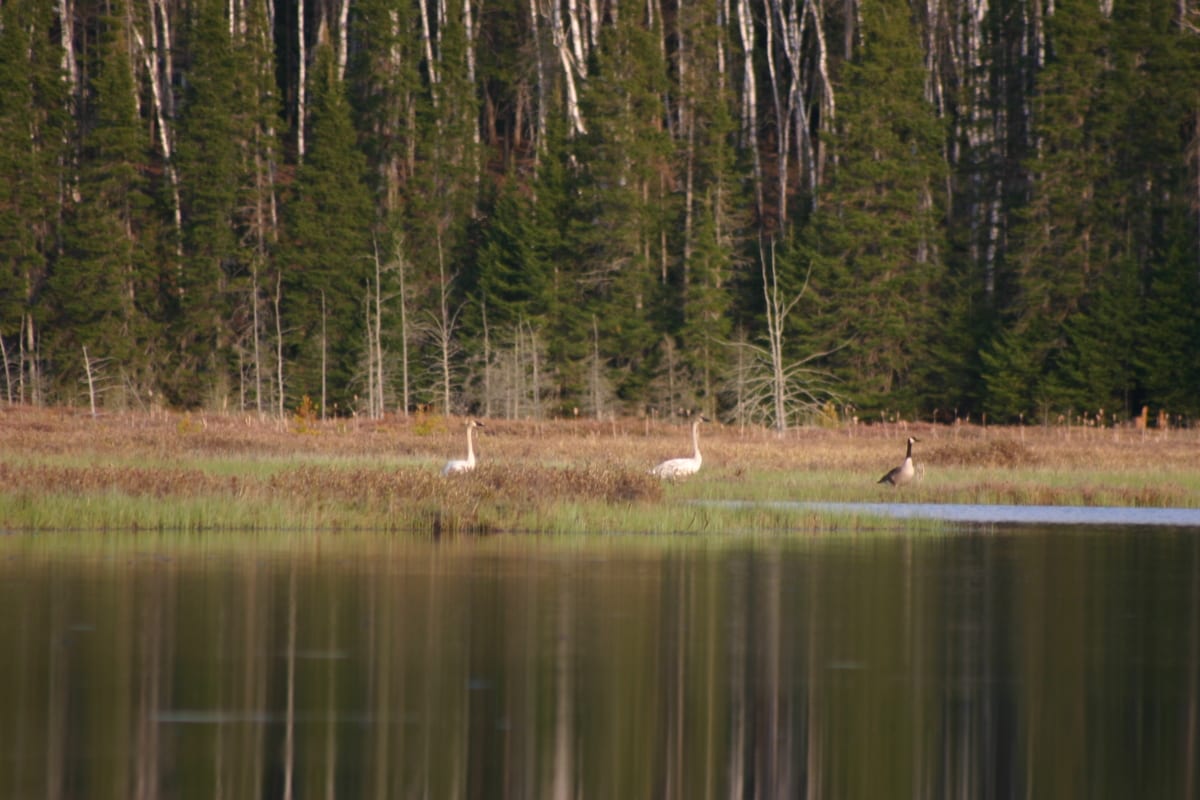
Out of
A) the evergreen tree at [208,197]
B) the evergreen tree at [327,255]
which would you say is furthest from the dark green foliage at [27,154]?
the evergreen tree at [327,255]

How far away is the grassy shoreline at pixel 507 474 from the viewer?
24766mm

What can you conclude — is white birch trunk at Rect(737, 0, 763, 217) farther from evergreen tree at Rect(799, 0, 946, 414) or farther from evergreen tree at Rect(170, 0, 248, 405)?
evergreen tree at Rect(170, 0, 248, 405)

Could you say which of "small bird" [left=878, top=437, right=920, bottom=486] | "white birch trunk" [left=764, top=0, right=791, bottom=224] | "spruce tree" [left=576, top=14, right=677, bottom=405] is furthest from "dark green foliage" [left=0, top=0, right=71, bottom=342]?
"small bird" [left=878, top=437, right=920, bottom=486]

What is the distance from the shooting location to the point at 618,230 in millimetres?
55594

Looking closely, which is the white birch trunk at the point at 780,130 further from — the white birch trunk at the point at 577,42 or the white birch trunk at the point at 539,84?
the white birch trunk at the point at 539,84

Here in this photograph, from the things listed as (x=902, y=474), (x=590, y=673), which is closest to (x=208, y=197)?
(x=902, y=474)

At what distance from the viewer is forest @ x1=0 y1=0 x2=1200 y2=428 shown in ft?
171

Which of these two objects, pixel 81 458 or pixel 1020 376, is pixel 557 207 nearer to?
pixel 1020 376

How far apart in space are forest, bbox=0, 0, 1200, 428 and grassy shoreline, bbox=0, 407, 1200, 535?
7.61m

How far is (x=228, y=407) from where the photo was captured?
5500 centimetres

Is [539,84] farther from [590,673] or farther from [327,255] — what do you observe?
[590,673]

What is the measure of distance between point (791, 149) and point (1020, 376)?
20017 millimetres

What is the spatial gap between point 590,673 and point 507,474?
12.3 m

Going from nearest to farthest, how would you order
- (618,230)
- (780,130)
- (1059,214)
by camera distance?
(1059,214), (618,230), (780,130)
